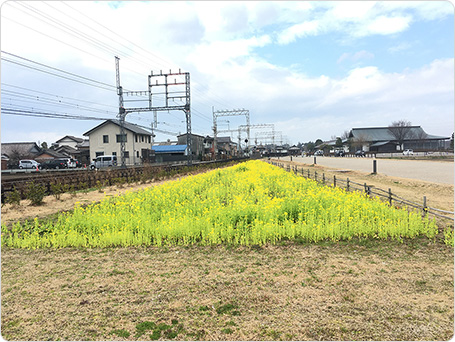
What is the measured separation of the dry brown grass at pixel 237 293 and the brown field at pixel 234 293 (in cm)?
1

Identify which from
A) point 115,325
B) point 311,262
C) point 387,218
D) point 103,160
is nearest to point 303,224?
point 311,262

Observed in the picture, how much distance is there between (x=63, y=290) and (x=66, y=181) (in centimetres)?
1385

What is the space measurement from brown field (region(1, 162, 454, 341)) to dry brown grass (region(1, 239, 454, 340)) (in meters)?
0.01

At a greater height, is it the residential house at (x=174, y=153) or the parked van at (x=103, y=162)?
the residential house at (x=174, y=153)

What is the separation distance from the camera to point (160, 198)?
941 cm

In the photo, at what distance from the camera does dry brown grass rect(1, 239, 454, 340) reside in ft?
9.62

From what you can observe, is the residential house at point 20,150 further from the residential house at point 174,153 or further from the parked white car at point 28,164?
the residential house at point 174,153

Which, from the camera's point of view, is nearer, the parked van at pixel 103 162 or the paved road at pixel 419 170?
the paved road at pixel 419 170

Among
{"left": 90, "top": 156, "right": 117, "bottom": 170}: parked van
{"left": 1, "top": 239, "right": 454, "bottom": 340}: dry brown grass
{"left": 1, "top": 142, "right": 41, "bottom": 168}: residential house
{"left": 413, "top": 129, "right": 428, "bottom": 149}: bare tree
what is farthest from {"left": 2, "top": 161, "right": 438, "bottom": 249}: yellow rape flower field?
{"left": 413, "top": 129, "right": 428, "bottom": 149}: bare tree

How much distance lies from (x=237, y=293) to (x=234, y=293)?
40 mm

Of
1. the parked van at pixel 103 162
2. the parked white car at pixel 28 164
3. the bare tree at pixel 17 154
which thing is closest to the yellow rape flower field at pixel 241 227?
the parked van at pixel 103 162

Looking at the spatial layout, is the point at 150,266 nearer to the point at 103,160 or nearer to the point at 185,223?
the point at 185,223

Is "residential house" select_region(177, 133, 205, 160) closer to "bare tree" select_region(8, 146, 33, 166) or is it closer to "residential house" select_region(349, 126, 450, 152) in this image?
"bare tree" select_region(8, 146, 33, 166)

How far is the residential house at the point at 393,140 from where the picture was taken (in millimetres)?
69500
